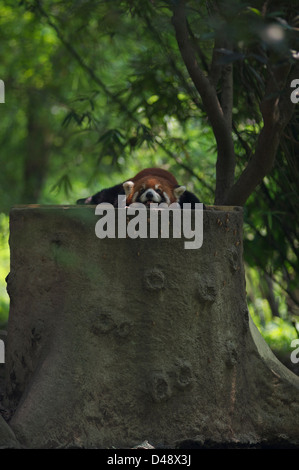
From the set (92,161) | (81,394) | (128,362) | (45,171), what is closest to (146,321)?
(128,362)

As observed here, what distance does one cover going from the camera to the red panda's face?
3.28 metres

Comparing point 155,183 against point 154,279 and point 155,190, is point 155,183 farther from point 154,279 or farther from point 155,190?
point 154,279

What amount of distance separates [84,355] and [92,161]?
5.44 m

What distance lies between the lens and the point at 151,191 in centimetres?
327

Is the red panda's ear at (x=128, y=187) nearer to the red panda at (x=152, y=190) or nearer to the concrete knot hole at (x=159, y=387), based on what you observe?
the red panda at (x=152, y=190)

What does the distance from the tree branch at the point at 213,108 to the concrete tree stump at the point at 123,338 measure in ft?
2.43

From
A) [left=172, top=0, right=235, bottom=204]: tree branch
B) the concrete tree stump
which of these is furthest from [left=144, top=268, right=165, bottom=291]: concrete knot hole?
[left=172, top=0, right=235, bottom=204]: tree branch

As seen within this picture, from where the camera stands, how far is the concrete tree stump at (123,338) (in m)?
2.60

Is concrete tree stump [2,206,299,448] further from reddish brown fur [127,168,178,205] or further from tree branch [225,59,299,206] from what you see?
reddish brown fur [127,168,178,205]

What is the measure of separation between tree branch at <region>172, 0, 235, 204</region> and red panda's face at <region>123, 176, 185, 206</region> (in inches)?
12.6

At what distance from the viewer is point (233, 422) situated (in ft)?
9.11

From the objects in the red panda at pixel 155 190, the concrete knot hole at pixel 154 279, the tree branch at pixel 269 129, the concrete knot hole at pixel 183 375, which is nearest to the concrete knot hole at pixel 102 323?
the concrete knot hole at pixel 154 279

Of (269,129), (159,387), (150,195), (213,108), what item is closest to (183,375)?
(159,387)
